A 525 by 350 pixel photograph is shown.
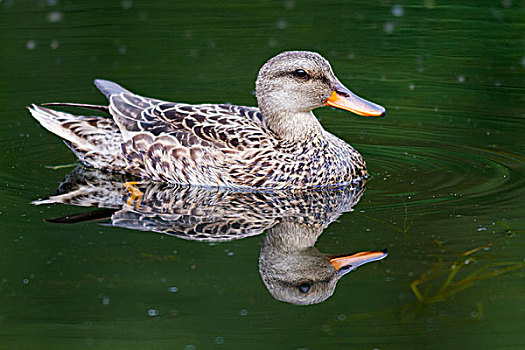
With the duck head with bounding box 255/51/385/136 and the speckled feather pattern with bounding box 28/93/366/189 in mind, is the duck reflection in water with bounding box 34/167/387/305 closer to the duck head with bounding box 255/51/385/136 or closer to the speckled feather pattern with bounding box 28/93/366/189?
the speckled feather pattern with bounding box 28/93/366/189

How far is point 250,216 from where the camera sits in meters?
8.40

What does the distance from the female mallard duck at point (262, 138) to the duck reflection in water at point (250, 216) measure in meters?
0.15

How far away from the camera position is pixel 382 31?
49.5ft

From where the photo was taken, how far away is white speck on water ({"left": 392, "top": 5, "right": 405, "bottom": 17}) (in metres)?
16.0

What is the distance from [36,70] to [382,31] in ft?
17.0

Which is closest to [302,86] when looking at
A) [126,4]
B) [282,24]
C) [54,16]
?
[282,24]

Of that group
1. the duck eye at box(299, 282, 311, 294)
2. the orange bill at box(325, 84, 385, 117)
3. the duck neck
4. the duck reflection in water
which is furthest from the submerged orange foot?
the duck eye at box(299, 282, 311, 294)

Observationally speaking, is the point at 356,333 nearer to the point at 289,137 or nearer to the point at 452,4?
the point at 289,137

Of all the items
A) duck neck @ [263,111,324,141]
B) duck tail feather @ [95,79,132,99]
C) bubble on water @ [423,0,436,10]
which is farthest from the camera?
bubble on water @ [423,0,436,10]

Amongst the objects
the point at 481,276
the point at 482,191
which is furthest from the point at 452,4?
the point at 481,276

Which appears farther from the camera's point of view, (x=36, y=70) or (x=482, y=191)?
(x=36, y=70)

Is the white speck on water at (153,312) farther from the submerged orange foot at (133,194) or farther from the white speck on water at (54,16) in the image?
the white speck on water at (54,16)

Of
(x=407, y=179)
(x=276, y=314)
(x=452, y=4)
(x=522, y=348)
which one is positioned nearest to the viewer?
(x=522, y=348)

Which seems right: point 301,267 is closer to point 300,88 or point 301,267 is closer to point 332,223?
point 332,223
